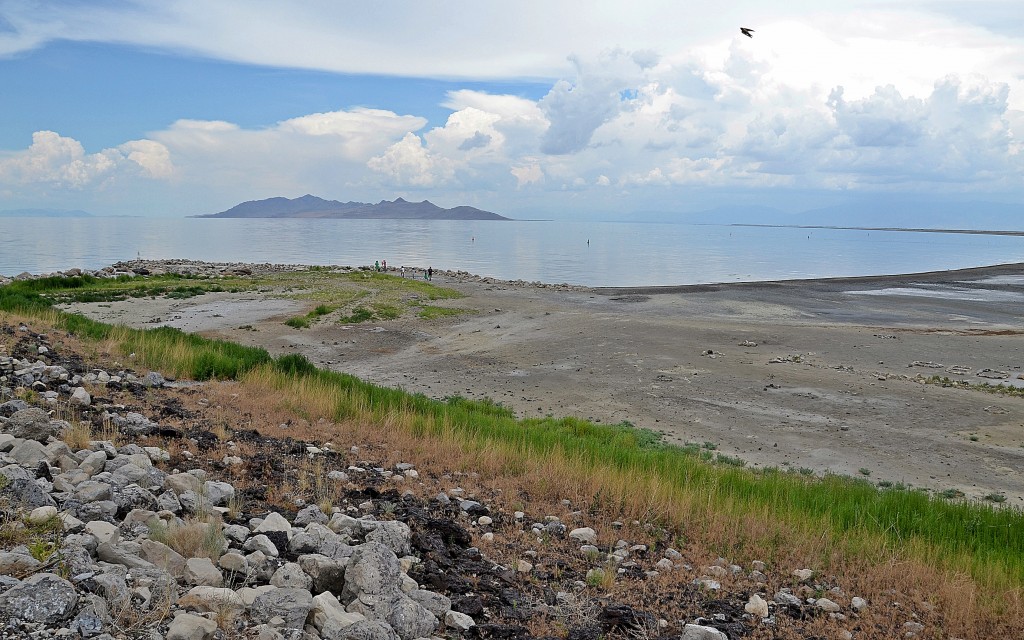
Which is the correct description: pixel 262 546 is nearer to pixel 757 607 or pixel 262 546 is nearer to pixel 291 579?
pixel 291 579

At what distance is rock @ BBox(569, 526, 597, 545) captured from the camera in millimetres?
7292

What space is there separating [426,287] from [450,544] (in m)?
42.1

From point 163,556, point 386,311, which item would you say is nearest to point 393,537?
point 163,556

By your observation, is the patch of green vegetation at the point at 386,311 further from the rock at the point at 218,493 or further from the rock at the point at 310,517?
the rock at the point at 310,517

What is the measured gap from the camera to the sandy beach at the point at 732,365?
16.5 metres

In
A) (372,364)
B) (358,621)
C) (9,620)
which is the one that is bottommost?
(372,364)

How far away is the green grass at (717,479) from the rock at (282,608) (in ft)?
18.0

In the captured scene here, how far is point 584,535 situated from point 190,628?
4.42 metres

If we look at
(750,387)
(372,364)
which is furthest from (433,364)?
(750,387)

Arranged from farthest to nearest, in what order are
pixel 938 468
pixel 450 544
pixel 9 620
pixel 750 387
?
pixel 750 387 < pixel 938 468 < pixel 450 544 < pixel 9 620

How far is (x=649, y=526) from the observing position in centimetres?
784

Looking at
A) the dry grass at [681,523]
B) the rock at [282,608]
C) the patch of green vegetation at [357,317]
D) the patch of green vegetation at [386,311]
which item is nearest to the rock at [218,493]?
the dry grass at [681,523]

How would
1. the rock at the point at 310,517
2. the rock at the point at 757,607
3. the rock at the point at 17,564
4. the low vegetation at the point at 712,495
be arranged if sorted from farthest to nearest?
the low vegetation at the point at 712,495 → the rock at the point at 310,517 → the rock at the point at 757,607 → the rock at the point at 17,564

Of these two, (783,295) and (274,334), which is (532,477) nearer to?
(274,334)
